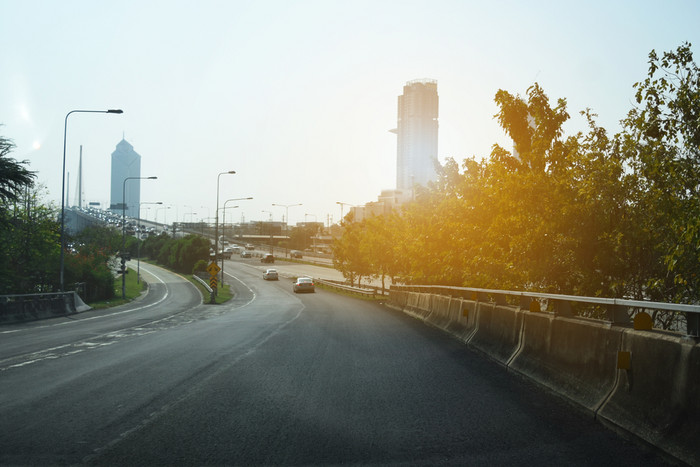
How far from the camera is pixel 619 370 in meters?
6.20

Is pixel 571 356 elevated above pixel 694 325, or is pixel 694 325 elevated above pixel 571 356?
pixel 694 325

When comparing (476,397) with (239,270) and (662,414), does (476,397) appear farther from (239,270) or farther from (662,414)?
(239,270)

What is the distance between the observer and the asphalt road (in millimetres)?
5086

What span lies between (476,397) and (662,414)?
262 centimetres

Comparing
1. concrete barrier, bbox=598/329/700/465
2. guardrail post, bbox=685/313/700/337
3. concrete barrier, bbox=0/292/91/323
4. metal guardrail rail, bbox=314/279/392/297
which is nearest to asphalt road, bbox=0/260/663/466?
concrete barrier, bbox=598/329/700/465

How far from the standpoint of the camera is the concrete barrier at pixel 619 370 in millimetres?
5039

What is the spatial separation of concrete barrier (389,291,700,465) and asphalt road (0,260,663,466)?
0.23 m

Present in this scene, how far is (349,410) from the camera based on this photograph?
6.74m

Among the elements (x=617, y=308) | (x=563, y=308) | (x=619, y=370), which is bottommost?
(x=619, y=370)

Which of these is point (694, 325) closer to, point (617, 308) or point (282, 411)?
point (617, 308)

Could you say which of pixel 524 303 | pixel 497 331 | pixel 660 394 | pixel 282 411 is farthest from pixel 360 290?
pixel 660 394

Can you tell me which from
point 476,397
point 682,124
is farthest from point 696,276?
point 476,397

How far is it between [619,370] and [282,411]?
11.9 feet

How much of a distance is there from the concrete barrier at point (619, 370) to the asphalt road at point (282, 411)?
0.76ft
